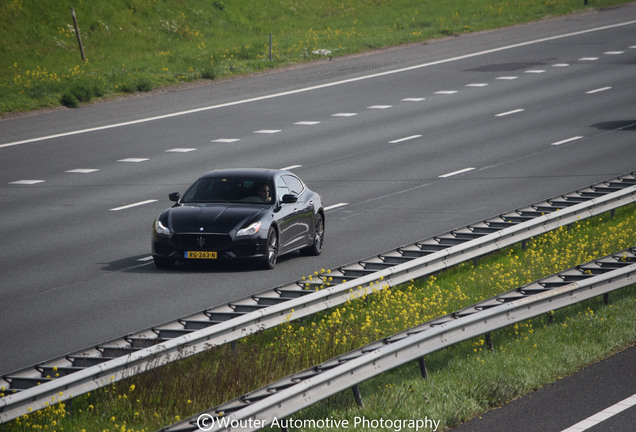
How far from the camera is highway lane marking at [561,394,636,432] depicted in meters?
9.16

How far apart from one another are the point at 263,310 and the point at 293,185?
24.2 feet

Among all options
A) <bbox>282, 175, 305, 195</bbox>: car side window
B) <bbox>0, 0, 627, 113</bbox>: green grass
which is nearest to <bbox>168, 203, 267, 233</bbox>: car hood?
<bbox>282, 175, 305, 195</bbox>: car side window

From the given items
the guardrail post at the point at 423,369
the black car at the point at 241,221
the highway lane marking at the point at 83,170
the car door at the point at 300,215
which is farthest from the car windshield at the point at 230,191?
the highway lane marking at the point at 83,170

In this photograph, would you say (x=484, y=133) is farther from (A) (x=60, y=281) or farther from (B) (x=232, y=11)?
(B) (x=232, y=11)

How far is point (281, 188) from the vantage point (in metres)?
18.5

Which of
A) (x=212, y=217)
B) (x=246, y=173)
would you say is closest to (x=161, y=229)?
(x=212, y=217)

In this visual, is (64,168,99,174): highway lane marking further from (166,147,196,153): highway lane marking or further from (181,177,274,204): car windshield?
(181,177,274,204): car windshield

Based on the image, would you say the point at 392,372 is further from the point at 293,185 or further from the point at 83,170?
the point at 83,170

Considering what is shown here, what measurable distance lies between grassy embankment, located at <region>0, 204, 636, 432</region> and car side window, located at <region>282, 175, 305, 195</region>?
4048mm

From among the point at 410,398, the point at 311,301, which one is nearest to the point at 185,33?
the point at 311,301

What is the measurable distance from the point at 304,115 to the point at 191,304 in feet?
71.9

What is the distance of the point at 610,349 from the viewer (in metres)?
11.8

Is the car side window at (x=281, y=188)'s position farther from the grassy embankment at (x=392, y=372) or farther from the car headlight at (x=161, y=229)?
the grassy embankment at (x=392, y=372)

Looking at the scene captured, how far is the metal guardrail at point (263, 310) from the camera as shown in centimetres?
962
